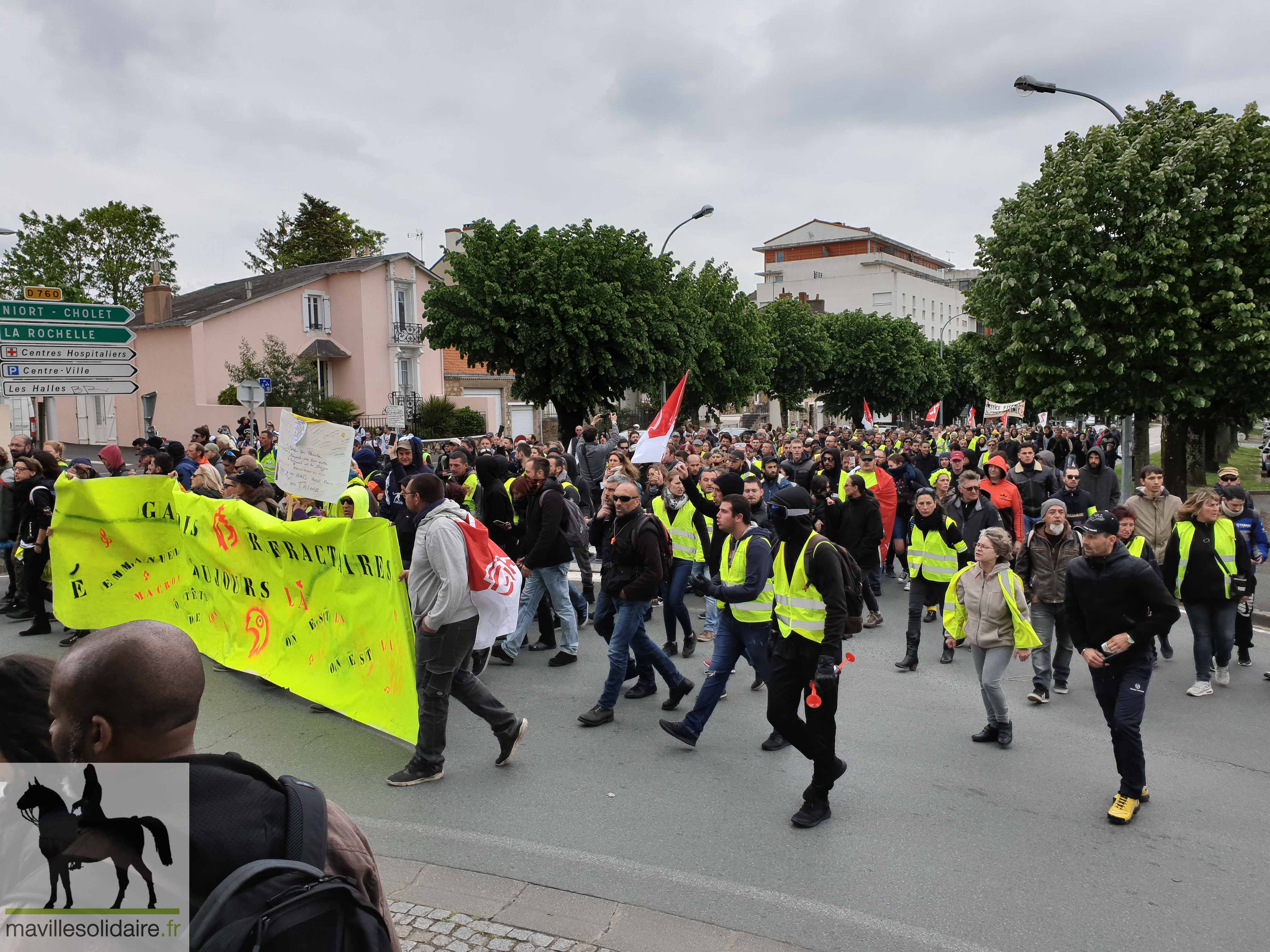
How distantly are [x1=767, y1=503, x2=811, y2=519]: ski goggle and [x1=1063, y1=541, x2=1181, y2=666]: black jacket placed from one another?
1.67 meters

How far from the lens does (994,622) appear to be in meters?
6.55

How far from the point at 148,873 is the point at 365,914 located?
1.38ft

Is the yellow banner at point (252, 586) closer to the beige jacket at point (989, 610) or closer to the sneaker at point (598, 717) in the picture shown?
the sneaker at point (598, 717)

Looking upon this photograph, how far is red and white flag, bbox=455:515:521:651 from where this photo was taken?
564 centimetres

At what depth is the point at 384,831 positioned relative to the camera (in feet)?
16.6

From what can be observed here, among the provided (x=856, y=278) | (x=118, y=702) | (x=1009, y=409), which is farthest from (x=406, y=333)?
(x=856, y=278)

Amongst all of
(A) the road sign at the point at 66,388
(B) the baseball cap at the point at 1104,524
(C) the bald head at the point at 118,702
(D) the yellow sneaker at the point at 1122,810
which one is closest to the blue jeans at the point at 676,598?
(B) the baseball cap at the point at 1104,524

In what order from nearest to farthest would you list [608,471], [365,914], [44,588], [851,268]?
[365,914] → [44,588] → [608,471] → [851,268]

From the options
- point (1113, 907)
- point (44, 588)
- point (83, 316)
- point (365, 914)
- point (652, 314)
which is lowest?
point (1113, 907)

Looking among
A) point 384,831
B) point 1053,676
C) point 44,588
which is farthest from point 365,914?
point 44,588

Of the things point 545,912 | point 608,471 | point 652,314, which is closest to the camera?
point 545,912

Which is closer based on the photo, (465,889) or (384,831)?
(465,889)

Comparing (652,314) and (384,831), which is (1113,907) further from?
(652,314)

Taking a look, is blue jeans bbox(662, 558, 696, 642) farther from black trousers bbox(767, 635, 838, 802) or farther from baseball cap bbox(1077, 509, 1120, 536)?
baseball cap bbox(1077, 509, 1120, 536)
